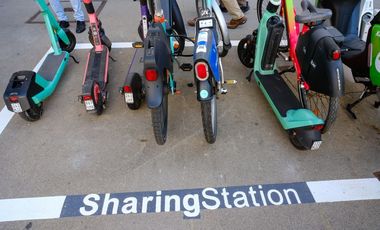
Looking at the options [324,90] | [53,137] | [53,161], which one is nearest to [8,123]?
[53,137]

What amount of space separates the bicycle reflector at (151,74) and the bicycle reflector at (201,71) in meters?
0.28

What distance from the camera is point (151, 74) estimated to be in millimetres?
1911

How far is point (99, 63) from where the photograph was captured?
3.02m

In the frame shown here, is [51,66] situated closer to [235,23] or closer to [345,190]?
[235,23]

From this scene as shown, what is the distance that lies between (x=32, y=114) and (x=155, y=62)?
140cm

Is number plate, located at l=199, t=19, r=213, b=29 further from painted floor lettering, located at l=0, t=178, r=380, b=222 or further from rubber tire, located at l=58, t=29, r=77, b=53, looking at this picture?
rubber tire, located at l=58, t=29, r=77, b=53

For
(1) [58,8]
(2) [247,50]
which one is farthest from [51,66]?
(2) [247,50]

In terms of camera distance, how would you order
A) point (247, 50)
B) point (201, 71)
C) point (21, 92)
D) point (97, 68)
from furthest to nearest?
1. point (247, 50)
2. point (97, 68)
3. point (21, 92)
4. point (201, 71)

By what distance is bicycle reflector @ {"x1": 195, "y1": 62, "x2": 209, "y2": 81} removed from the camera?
1845 millimetres

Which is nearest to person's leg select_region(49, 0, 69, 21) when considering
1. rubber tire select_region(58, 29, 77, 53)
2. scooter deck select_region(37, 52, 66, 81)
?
rubber tire select_region(58, 29, 77, 53)

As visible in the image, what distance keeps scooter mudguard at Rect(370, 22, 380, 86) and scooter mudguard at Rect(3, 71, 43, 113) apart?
2.90 metres

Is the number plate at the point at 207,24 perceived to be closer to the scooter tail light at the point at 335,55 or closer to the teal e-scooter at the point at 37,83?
the scooter tail light at the point at 335,55

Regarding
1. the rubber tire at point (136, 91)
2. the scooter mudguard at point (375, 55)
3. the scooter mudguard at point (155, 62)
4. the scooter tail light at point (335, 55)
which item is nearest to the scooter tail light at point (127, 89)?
the rubber tire at point (136, 91)

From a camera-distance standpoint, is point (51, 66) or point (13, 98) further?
point (51, 66)
